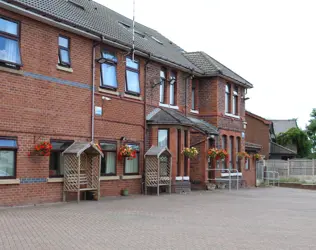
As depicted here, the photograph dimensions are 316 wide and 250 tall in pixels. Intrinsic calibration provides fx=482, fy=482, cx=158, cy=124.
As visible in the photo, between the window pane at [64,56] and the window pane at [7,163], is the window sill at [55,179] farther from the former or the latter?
the window pane at [64,56]

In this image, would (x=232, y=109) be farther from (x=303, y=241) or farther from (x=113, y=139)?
(x=303, y=241)

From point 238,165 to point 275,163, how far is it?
13.3 m

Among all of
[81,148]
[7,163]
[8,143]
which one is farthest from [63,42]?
[7,163]

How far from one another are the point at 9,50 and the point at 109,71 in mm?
5277

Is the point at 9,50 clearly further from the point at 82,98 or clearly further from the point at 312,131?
the point at 312,131

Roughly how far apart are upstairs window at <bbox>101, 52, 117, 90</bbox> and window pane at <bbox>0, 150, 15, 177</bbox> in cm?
529

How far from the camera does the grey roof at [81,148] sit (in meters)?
16.2

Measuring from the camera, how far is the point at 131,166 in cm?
2062

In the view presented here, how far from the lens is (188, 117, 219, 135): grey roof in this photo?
24297mm

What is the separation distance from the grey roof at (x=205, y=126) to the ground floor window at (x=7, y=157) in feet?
36.4

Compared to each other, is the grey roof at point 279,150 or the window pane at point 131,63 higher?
the window pane at point 131,63

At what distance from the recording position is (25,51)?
15.3 metres

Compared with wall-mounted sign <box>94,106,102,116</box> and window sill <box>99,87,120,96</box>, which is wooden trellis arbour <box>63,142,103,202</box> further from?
window sill <box>99,87,120,96</box>

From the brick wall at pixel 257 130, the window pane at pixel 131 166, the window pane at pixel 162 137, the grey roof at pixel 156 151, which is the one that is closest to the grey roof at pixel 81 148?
the window pane at pixel 131 166
